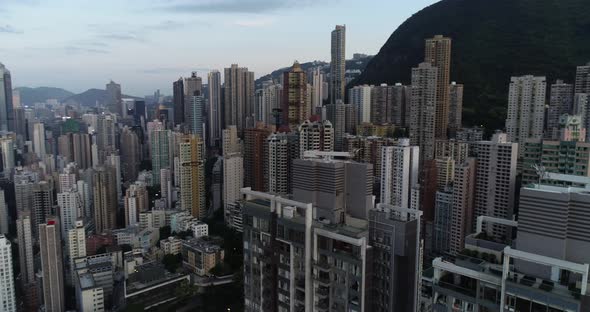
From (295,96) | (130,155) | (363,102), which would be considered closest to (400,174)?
(295,96)

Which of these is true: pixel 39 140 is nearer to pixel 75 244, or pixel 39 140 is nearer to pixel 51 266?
pixel 75 244

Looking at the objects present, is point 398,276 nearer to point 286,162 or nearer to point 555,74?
point 286,162

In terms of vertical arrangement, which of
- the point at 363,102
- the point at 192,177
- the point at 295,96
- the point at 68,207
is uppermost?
the point at 295,96

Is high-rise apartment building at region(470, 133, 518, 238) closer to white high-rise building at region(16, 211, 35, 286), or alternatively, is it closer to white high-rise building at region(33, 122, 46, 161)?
white high-rise building at region(16, 211, 35, 286)

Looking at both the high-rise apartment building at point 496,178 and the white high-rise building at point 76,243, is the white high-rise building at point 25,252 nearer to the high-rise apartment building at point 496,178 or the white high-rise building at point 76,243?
the white high-rise building at point 76,243

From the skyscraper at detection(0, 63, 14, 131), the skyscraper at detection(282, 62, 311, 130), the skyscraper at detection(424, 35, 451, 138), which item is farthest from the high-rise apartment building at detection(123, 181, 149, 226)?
the skyscraper at detection(424, 35, 451, 138)

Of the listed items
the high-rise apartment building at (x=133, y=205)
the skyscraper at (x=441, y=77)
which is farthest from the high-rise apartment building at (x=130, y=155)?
the skyscraper at (x=441, y=77)
